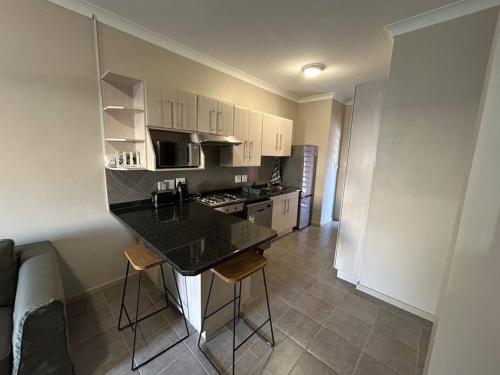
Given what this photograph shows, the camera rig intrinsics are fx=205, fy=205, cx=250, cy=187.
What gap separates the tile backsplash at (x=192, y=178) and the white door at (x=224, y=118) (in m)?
0.42

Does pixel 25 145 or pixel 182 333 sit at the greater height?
pixel 25 145

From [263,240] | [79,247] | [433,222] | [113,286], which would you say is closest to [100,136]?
[79,247]

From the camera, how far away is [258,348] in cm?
165

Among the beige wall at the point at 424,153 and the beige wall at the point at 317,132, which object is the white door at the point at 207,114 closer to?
the beige wall at the point at 424,153

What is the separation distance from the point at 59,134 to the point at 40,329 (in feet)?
5.08

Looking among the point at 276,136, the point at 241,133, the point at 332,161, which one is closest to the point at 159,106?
the point at 241,133

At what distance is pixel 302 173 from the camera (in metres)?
4.06

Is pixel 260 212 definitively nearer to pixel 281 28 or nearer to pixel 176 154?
pixel 176 154

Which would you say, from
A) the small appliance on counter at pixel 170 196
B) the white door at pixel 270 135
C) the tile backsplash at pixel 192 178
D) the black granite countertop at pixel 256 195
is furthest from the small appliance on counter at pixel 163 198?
the white door at pixel 270 135

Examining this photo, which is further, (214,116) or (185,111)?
(214,116)

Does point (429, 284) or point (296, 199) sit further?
point (296, 199)

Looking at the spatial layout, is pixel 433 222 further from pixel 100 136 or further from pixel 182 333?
pixel 100 136

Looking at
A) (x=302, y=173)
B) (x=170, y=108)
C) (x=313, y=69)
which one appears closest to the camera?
(x=170, y=108)

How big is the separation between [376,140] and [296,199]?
2.00 m
